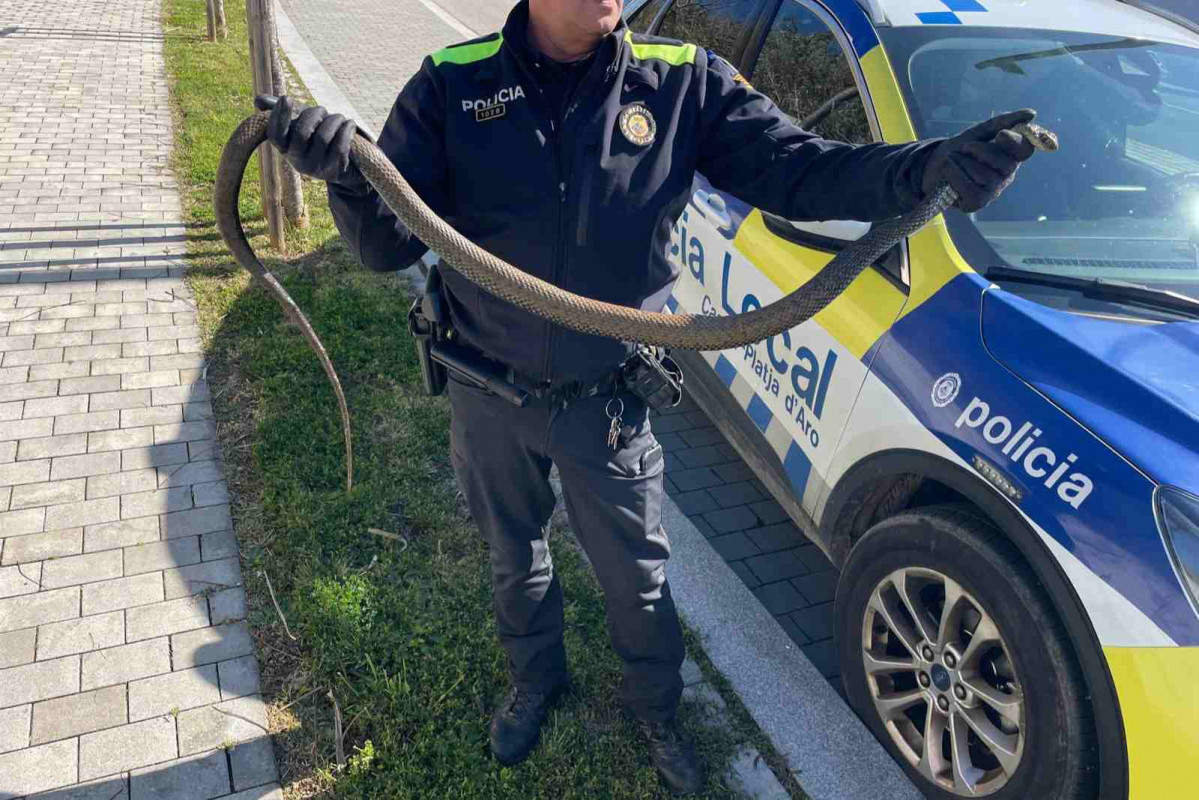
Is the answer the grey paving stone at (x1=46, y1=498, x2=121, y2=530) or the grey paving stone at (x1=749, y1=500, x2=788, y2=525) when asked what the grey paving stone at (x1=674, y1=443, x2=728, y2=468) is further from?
the grey paving stone at (x1=46, y1=498, x2=121, y2=530)

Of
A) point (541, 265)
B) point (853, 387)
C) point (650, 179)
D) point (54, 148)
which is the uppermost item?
point (650, 179)

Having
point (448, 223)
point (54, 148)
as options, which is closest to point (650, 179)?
point (448, 223)

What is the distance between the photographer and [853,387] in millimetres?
2533

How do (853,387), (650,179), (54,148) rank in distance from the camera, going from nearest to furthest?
(650,179) → (853,387) → (54,148)

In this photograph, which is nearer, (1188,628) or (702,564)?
(1188,628)

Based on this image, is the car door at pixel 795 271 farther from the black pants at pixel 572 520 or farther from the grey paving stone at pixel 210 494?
the grey paving stone at pixel 210 494

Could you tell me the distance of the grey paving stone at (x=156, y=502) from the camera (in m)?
3.26

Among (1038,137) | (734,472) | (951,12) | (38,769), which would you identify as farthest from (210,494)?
(951,12)

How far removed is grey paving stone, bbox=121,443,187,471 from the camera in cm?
351

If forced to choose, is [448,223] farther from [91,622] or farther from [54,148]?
[54,148]

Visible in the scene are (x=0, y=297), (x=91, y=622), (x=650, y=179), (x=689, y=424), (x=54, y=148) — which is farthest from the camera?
(x=54, y=148)

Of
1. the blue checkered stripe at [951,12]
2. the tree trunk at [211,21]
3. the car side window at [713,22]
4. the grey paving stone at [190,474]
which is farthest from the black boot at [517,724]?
the tree trunk at [211,21]

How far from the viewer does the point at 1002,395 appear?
6.94 feet

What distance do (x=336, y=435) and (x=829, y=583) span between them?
6.63 ft
